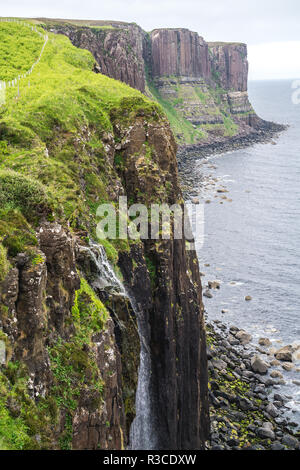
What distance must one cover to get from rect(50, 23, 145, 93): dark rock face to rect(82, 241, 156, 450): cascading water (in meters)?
98.3

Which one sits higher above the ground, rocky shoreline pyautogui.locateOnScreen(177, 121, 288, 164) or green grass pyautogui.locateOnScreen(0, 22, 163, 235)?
rocky shoreline pyautogui.locateOnScreen(177, 121, 288, 164)

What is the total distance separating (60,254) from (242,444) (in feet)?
79.0

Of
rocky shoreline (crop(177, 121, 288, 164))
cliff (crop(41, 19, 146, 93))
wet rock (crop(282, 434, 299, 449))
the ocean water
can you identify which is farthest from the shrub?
rocky shoreline (crop(177, 121, 288, 164))

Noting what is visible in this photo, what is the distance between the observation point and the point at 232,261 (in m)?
63.4

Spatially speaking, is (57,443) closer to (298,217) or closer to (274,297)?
(274,297)

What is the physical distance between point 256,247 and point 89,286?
178 feet

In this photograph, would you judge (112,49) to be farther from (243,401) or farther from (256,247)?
(243,401)

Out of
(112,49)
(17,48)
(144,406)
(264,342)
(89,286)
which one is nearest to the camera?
(89,286)

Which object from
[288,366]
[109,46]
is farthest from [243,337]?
[109,46]

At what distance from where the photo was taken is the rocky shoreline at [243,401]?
101 feet

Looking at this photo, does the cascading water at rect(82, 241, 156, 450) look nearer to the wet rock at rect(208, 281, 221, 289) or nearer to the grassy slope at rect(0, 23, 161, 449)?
the grassy slope at rect(0, 23, 161, 449)

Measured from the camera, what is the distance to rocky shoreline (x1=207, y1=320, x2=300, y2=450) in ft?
101

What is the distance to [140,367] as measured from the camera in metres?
21.6

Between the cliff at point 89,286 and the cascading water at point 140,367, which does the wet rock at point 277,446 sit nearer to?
the cliff at point 89,286
